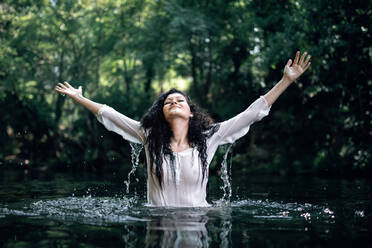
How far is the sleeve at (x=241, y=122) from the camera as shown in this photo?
195 inches

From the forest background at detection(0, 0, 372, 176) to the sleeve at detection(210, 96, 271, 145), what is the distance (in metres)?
7.63

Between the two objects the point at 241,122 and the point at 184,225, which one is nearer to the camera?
the point at 184,225

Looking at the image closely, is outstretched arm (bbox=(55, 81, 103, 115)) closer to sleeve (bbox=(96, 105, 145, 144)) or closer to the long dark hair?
sleeve (bbox=(96, 105, 145, 144))

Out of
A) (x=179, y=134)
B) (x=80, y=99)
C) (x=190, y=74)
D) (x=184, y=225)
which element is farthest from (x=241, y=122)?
(x=190, y=74)

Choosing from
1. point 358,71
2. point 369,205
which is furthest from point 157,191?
point 358,71

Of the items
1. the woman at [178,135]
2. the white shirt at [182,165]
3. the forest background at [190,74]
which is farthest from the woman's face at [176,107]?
the forest background at [190,74]

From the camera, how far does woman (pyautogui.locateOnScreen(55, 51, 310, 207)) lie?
16.0ft

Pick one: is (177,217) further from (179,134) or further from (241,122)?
(241,122)

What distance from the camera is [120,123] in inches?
196

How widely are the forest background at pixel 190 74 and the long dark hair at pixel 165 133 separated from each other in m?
7.63

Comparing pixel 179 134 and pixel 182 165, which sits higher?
pixel 179 134

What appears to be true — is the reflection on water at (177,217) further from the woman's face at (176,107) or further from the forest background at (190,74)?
the forest background at (190,74)

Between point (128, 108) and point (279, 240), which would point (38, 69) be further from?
point (279, 240)

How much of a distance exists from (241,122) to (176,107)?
0.75 metres
